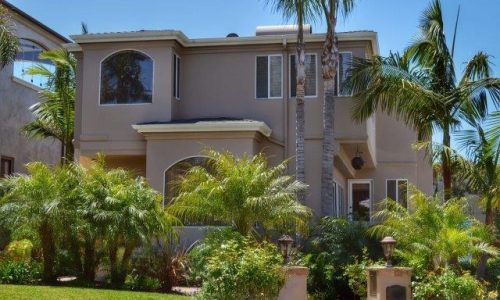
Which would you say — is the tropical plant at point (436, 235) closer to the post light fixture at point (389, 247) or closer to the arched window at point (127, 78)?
the post light fixture at point (389, 247)

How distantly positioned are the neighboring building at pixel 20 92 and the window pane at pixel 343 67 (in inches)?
478

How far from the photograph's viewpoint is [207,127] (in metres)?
18.8

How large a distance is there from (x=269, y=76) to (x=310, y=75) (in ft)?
3.94

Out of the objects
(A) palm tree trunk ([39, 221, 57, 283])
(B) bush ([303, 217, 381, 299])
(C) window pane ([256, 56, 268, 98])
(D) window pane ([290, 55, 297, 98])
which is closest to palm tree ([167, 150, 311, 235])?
(B) bush ([303, 217, 381, 299])

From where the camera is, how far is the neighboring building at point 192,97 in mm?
19375

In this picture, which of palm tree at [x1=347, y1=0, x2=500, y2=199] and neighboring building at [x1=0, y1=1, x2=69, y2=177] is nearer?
palm tree at [x1=347, y1=0, x2=500, y2=199]

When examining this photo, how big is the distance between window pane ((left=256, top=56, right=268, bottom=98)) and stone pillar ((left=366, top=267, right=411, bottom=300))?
8.75 meters

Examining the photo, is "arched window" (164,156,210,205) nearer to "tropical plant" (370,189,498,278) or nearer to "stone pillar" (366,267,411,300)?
"tropical plant" (370,189,498,278)

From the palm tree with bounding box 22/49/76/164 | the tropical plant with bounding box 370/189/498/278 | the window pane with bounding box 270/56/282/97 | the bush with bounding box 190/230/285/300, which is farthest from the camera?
the palm tree with bounding box 22/49/76/164

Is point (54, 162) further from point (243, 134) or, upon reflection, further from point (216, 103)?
point (243, 134)

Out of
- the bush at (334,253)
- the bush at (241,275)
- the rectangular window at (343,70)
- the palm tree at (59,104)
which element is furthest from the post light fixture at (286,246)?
the palm tree at (59,104)

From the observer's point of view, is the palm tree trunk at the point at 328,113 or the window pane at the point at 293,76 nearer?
the palm tree trunk at the point at 328,113

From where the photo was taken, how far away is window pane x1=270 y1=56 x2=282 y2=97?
2045cm

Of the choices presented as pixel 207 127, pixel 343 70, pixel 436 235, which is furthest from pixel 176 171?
pixel 436 235
